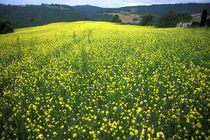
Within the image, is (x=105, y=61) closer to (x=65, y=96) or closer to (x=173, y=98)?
(x=65, y=96)

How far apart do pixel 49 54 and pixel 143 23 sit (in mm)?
71490

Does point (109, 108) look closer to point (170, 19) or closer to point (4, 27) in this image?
point (4, 27)

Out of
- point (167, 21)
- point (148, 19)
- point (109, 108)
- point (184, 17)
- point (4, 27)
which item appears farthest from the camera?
point (148, 19)

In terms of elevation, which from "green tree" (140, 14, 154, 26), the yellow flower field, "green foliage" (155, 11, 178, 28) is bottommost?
the yellow flower field

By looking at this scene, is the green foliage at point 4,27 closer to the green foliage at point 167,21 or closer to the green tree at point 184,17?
the green foliage at point 167,21

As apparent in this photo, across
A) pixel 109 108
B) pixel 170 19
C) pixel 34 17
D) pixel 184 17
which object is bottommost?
pixel 109 108

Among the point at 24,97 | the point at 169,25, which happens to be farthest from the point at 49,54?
the point at 169,25

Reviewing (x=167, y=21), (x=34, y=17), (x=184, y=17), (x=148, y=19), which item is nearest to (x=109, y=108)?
(x=167, y=21)

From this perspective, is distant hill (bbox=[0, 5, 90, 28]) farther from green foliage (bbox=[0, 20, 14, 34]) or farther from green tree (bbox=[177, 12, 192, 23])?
green tree (bbox=[177, 12, 192, 23])

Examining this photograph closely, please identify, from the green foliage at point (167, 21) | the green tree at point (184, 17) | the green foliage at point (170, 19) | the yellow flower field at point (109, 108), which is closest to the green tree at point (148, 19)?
the green foliage at point (170, 19)

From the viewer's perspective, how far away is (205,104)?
144 inches

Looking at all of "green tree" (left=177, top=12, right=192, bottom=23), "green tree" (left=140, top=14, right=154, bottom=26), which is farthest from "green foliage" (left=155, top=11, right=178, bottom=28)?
"green tree" (left=140, top=14, right=154, bottom=26)

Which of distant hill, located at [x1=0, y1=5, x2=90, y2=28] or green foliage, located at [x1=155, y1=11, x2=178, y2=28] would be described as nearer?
green foliage, located at [x1=155, y1=11, x2=178, y2=28]

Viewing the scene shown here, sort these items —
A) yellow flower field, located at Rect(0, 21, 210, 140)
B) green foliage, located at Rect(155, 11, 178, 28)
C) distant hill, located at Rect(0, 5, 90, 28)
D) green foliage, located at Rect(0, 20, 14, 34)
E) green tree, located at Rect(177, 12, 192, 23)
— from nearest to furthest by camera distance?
yellow flower field, located at Rect(0, 21, 210, 140), green foliage, located at Rect(0, 20, 14, 34), green foliage, located at Rect(155, 11, 178, 28), green tree, located at Rect(177, 12, 192, 23), distant hill, located at Rect(0, 5, 90, 28)
